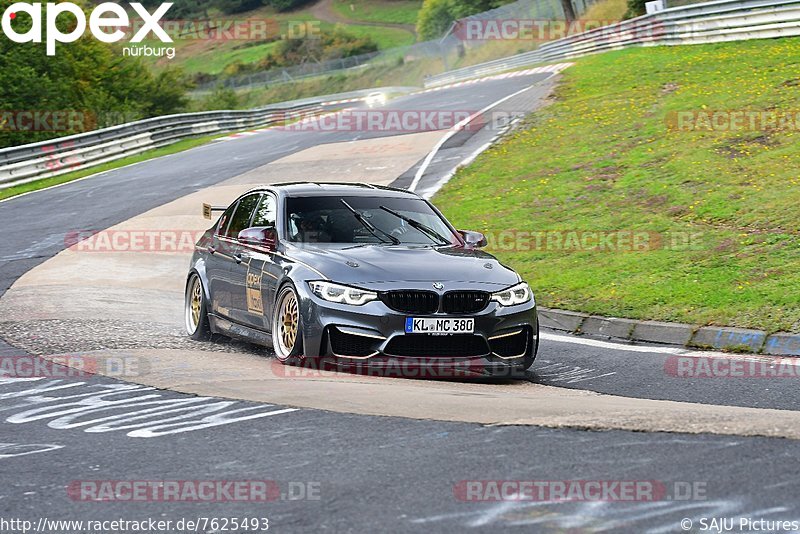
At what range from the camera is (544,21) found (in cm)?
7331

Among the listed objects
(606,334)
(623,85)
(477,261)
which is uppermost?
(623,85)

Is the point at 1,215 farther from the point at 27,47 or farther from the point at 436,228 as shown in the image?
the point at 27,47

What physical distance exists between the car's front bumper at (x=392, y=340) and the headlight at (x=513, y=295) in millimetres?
62

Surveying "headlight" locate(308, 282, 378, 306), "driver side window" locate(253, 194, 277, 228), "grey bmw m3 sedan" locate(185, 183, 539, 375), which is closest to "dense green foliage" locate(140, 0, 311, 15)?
"driver side window" locate(253, 194, 277, 228)

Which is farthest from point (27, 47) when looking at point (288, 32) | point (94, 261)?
point (288, 32)

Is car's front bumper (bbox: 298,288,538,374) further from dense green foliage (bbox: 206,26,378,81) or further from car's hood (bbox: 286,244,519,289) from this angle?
dense green foliage (bbox: 206,26,378,81)

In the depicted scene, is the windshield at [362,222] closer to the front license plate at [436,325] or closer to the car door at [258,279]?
the car door at [258,279]

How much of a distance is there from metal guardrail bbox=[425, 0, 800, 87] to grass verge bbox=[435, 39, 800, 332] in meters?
1.51

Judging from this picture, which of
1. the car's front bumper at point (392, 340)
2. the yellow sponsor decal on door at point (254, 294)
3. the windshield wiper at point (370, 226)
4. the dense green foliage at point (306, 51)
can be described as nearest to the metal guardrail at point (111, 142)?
the yellow sponsor decal on door at point (254, 294)

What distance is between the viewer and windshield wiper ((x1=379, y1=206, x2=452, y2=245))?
35.3ft

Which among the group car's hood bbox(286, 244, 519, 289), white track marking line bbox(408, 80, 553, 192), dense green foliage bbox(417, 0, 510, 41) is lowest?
car's hood bbox(286, 244, 519, 289)

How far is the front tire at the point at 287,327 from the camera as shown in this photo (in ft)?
31.2

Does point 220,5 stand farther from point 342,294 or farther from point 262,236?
point 342,294

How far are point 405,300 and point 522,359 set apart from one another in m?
1.11
